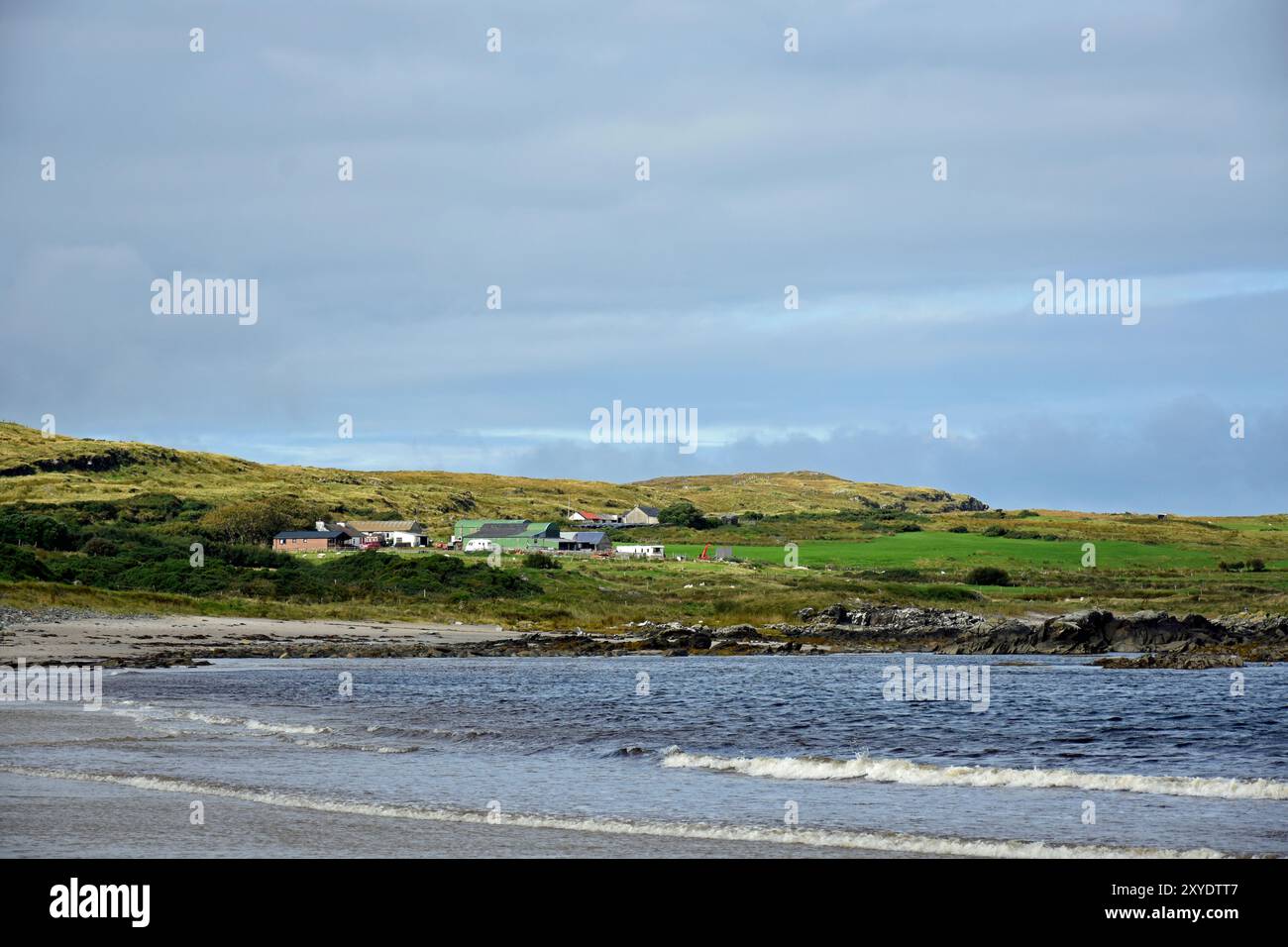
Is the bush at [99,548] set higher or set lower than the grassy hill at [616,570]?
higher

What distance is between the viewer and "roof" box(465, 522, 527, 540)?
456 ft

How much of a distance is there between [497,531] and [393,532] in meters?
12.4

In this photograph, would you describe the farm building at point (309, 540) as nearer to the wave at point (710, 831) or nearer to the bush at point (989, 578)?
the bush at point (989, 578)

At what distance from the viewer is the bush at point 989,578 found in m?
96.3

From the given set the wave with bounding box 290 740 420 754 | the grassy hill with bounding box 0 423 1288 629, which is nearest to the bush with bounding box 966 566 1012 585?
the grassy hill with bounding box 0 423 1288 629

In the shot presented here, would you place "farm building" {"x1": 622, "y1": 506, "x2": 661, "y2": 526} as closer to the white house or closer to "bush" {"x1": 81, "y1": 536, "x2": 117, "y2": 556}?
the white house

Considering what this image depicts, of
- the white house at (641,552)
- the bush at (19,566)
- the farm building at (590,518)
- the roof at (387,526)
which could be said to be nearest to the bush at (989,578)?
the white house at (641,552)

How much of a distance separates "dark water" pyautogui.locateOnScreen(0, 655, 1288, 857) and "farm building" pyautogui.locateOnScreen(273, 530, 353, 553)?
85.3 meters

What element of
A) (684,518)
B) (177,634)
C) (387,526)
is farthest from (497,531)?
(177,634)

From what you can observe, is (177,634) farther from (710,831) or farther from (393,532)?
(393,532)

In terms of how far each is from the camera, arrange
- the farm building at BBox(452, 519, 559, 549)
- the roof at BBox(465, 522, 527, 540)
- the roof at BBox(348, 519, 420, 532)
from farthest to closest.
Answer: the roof at BBox(348, 519, 420, 532) < the roof at BBox(465, 522, 527, 540) < the farm building at BBox(452, 519, 559, 549)

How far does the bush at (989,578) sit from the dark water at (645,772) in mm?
54808

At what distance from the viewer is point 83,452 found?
17338cm

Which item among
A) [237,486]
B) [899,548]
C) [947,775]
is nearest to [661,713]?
[947,775]
